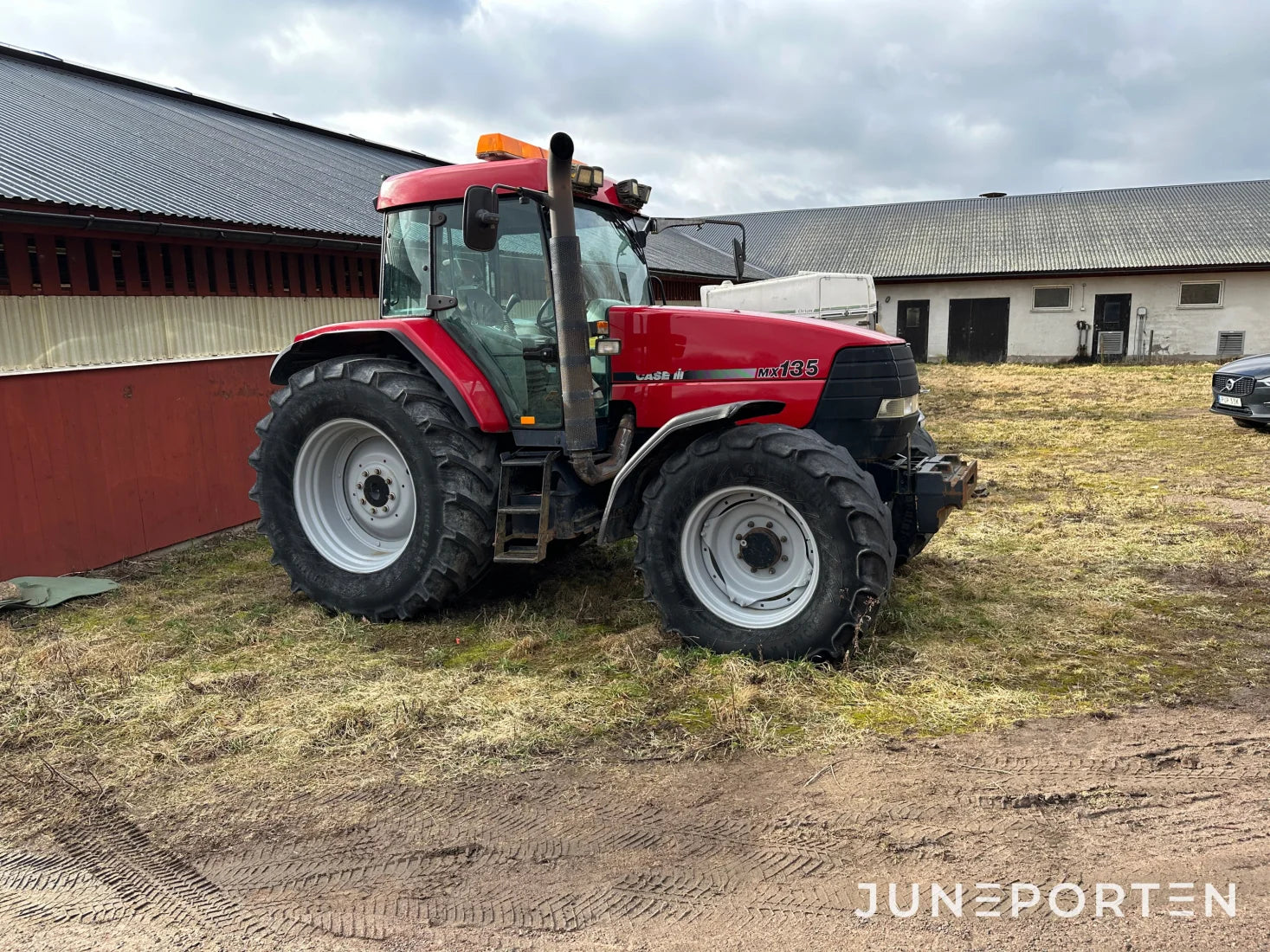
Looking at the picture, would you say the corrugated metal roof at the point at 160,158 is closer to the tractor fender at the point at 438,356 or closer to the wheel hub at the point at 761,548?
the tractor fender at the point at 438,356

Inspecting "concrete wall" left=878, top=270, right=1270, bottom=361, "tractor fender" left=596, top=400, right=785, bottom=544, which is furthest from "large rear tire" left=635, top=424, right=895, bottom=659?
"concrete wall" left=878, top=270, right=1270, bottom=361

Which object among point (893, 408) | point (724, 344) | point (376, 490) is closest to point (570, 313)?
point (724, 344)

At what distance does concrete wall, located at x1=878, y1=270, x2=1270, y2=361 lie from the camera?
78.7ft

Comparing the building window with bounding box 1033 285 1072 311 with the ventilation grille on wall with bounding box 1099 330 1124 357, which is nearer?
the ventilation grille on wall with bounding box 1099 330 1124 357

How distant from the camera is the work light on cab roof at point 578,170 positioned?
16.1 ft

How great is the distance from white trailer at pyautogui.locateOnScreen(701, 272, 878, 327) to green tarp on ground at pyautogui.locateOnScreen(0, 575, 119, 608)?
899cm

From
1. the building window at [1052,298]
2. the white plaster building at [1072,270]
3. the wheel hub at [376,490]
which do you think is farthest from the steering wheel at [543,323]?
the building window at [1052,298]

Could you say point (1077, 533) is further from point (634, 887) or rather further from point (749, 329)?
point (634, 887)

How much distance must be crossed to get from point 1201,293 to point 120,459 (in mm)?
26380

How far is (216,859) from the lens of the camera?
3.12m

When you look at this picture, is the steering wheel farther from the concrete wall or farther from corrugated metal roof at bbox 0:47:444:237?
the concrete wall

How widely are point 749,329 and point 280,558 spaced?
10.7 feet

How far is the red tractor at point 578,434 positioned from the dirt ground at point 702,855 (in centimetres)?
110

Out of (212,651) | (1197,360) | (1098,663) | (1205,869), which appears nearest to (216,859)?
(212,651)
